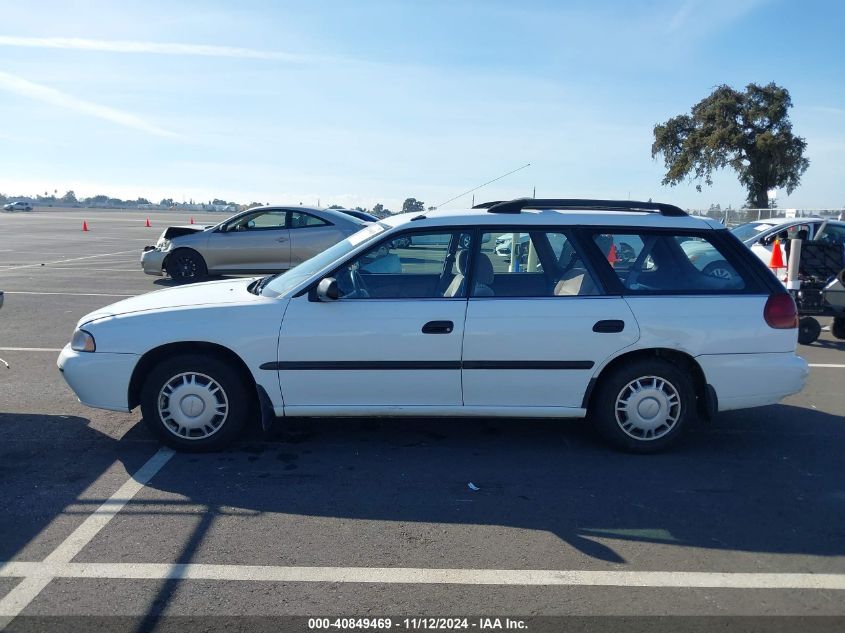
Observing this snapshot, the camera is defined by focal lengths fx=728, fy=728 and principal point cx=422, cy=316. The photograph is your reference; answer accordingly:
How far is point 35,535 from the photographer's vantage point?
3723 millimetres

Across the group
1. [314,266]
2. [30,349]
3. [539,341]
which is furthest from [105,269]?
[539,341]

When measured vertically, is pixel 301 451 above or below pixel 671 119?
below

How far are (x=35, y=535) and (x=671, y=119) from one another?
3863 centimetres

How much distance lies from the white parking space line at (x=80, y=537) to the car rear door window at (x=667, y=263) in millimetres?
3306

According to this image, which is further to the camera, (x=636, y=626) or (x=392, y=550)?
(x=392, y=550)

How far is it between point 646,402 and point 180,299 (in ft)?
10.8

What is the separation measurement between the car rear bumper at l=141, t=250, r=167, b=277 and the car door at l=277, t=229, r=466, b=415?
34.8ft

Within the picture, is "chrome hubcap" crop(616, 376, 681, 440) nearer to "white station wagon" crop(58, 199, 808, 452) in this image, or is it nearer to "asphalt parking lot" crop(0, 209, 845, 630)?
"white station wagon" crop(58, 199, 808, 452)

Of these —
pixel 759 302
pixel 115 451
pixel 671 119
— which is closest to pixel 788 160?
pixel 671 119

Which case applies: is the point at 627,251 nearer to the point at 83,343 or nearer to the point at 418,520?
the point at 418,520


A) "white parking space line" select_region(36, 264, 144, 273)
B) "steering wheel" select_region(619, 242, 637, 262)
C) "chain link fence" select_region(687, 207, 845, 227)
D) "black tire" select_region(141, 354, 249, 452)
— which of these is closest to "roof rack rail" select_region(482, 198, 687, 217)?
A: "steering wheel" select_region(619, 242, 637, 262)

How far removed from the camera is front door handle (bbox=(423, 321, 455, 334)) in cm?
471

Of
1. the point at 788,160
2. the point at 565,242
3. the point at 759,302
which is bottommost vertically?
the point at 759,302

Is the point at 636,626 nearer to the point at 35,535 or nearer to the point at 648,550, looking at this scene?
the point at 648,550
